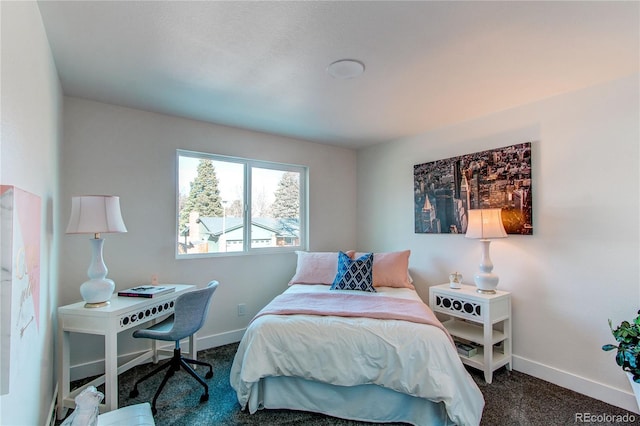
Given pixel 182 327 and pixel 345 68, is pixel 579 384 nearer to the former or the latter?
pixel 345 68

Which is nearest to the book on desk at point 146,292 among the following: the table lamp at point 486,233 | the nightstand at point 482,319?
the nightstand at point 482,319

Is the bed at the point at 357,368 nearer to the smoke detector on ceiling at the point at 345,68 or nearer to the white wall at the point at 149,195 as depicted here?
the white wall at the point at 149,195

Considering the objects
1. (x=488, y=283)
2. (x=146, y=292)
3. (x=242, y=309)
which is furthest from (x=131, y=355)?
(x=488, y=283)

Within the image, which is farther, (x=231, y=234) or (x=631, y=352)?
(x=231, y=234)

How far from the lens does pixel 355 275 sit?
297 cm

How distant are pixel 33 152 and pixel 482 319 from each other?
3.15 m

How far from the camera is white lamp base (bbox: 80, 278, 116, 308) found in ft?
6.72

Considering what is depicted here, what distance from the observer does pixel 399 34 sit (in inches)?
65.2

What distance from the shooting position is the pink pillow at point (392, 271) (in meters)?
3.06

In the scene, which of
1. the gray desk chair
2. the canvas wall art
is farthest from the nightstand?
the canvas wall art

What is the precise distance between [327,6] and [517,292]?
271cm

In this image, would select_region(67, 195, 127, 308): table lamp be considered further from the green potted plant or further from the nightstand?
the green potted plant

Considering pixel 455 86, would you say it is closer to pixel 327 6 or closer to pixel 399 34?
pixel 399 34

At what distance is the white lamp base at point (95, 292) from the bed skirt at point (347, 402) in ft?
3.93
